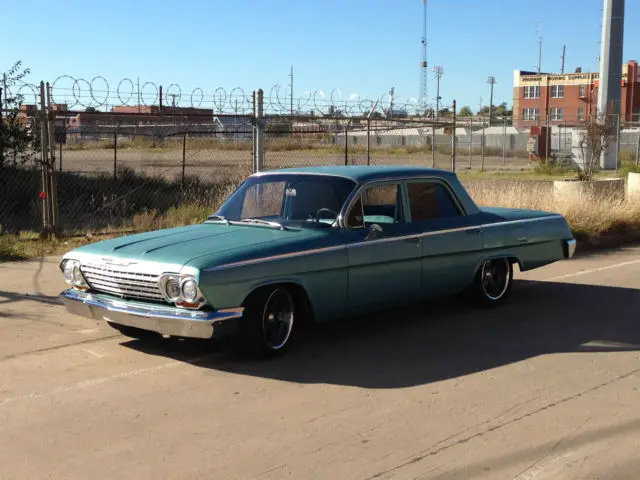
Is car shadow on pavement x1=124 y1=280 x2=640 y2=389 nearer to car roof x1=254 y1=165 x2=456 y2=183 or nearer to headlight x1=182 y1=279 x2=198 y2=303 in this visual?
headlight x1=182 y1=279 x2=198 y2=303

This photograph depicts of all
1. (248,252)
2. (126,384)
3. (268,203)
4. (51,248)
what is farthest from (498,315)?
(51,248)

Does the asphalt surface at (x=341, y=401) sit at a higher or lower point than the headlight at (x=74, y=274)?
lower

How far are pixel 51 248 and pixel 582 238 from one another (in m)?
8.06

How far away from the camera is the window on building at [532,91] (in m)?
87.3

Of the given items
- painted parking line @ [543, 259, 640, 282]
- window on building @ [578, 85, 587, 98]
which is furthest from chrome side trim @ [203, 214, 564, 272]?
window on building @ [578, 85, 587, 98]

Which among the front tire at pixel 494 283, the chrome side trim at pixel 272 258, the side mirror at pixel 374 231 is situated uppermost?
the side mirror at pixel 374 231

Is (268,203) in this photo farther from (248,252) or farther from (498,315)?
(498,315)

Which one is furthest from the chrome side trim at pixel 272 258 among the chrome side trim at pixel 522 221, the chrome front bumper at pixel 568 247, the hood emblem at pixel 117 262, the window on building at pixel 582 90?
the window on building at pixel 582 90

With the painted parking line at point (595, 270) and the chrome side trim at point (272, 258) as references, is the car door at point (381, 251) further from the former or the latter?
the painted parking line at point (595, 270)

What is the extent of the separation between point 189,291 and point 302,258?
95cm

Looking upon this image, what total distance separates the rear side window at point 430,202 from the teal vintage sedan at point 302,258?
1 centimetres

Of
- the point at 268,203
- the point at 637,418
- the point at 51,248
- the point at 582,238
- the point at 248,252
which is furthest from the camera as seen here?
the point at 582,238

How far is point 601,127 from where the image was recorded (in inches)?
977

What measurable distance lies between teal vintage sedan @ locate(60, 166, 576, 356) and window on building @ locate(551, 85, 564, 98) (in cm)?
8044
